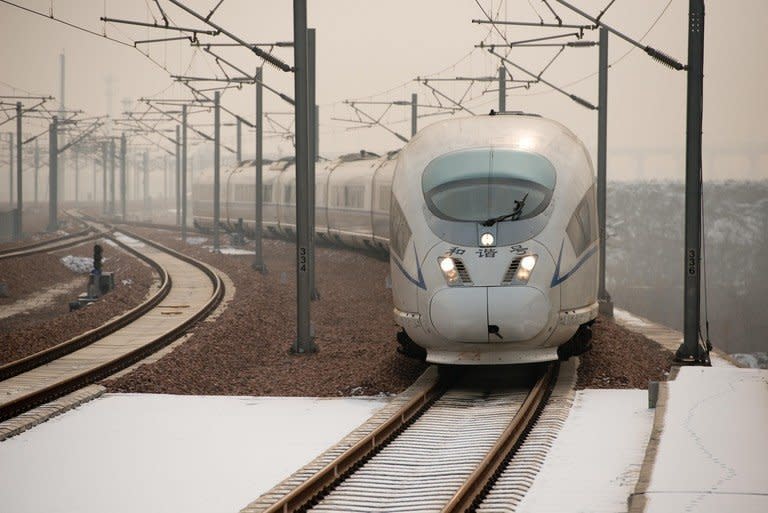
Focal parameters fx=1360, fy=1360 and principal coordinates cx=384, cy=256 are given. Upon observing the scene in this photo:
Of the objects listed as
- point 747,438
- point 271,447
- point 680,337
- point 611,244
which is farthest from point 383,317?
point 611,244

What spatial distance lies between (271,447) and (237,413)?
2.32m

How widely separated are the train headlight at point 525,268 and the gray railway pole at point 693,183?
448 centimetres

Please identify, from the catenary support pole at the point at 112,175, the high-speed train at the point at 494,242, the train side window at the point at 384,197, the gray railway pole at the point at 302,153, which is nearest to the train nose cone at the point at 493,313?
the high-speed train at the point at 494,242

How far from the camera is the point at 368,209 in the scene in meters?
39.2

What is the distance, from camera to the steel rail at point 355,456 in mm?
10351

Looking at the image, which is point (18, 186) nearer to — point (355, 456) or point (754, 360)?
point (754, 360)

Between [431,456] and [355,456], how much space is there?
816 millimetres

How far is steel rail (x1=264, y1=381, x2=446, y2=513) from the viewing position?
10351 mm

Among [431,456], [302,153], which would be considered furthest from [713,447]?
[302,153]

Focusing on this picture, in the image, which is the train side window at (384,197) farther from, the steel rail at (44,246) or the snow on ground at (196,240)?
the snow on ground at (196,240)

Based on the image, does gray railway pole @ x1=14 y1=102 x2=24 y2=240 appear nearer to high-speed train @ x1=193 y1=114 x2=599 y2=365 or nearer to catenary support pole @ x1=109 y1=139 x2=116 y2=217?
catenary support pole @ x1=109 y1=139 x2=116 y2=217

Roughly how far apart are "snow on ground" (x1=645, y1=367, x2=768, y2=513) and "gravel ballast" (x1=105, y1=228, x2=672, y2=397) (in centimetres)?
256

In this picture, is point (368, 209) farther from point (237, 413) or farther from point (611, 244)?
point (611, 244)

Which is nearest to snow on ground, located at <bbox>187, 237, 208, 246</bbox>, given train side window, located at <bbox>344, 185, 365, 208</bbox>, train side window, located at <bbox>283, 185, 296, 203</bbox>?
train side window, located at <bbox>283, 185, 296, 203</bbox>
